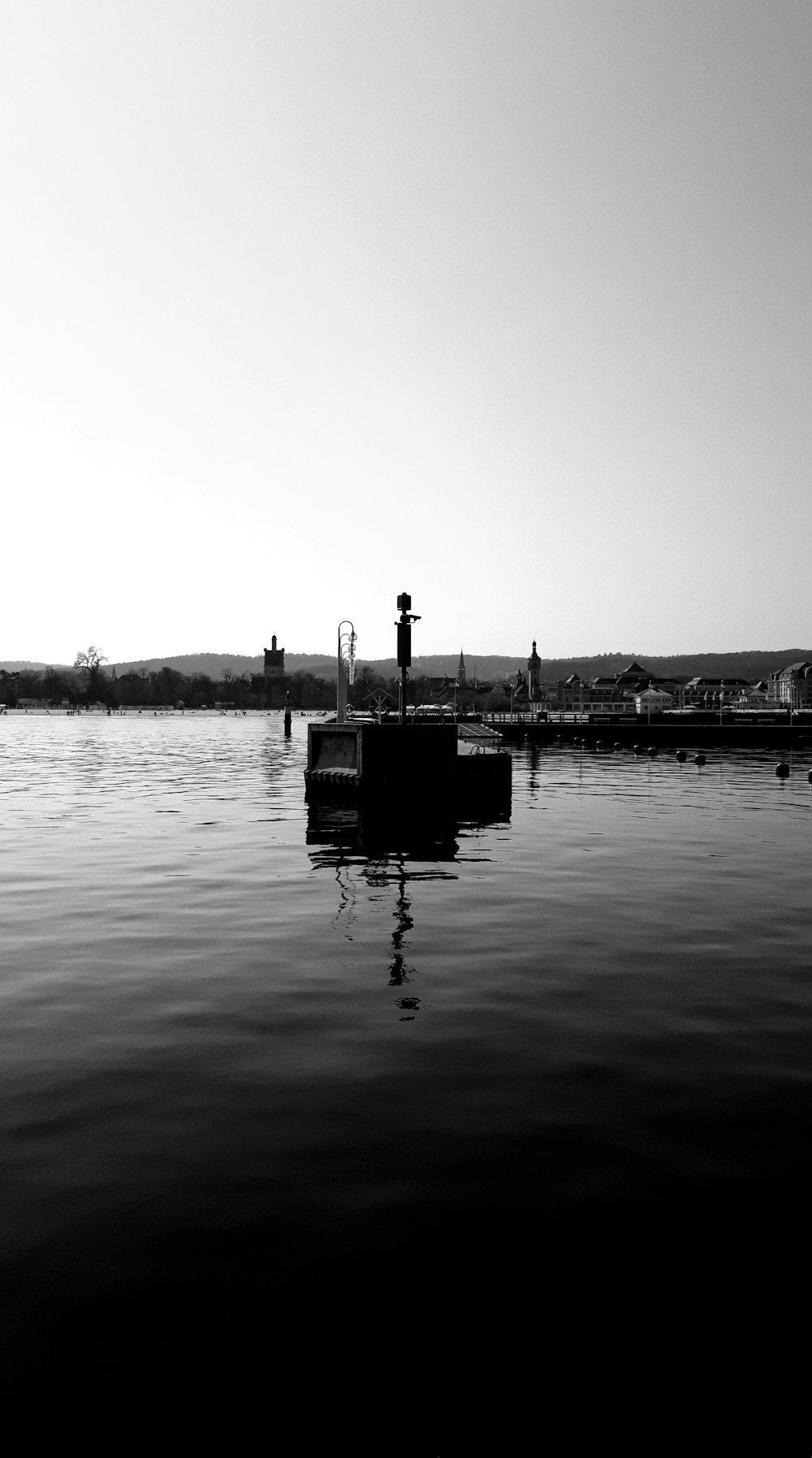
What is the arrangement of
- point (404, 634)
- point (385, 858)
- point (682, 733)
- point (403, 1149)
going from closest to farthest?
point (403, 1149) < point (385, 858) < point (404, 634) < point (682, 733)

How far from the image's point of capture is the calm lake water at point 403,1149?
5262 millimetres

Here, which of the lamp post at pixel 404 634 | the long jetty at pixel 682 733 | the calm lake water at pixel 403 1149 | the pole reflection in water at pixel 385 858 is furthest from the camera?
the long jetty at pixel 682 733

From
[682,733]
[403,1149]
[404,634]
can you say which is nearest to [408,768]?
[404,634]

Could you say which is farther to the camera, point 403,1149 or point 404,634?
point 404,634

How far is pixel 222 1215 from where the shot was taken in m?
6.77

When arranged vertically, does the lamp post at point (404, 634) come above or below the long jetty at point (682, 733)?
above

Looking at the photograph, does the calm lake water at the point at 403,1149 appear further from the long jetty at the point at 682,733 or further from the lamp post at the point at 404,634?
the long jetty at the point at 682,733

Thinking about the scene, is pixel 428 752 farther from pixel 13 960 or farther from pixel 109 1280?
pixel 109 1280

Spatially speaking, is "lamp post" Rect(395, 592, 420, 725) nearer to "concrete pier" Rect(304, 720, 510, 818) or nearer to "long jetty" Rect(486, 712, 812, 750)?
"concrete pier" Rect(304, 720, 510, 818)

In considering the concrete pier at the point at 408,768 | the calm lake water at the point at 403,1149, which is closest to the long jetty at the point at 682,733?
the concrete pier at the point at 408,768

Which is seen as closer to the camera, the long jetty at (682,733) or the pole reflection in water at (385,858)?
the pole reflection in water at (385,858)

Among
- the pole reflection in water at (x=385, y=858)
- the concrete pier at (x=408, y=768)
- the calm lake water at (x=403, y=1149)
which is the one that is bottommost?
the pole reflection in water at (x=385, y=858)

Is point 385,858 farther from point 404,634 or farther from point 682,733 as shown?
point 682,733

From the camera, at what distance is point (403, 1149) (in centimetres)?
791
